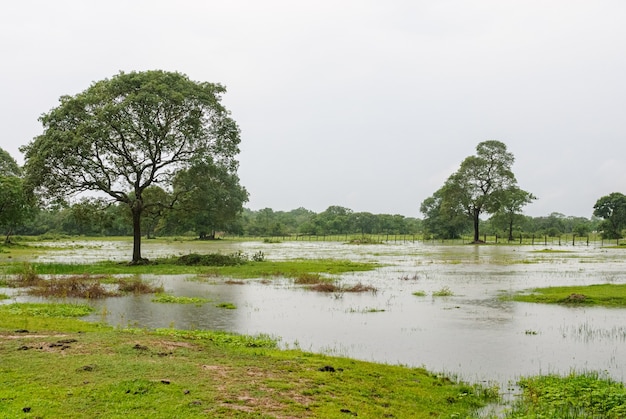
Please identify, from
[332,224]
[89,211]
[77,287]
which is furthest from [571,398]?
[332,224]

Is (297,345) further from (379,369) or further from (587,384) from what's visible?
(587,384)

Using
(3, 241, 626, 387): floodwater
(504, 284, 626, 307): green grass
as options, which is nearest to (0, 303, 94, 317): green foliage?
(3, 241, 626, 387): floodwater

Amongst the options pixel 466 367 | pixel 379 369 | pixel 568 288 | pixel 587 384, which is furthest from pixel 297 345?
pixel 568 288

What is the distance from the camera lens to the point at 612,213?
8925cm

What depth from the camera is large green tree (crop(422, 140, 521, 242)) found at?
78812mm

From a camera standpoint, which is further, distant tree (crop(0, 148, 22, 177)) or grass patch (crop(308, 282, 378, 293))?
distant tree (crop(0, 148, 22, 177))

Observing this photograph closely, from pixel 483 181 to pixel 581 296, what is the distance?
206 feet

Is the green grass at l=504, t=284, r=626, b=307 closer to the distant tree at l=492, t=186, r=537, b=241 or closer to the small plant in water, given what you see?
the small plant in water

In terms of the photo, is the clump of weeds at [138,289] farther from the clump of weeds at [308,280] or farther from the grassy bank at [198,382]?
the grassy bank at [198,382]

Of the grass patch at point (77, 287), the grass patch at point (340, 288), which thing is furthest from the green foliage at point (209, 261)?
the grass patch at point (340, 288)

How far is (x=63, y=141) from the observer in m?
32.3

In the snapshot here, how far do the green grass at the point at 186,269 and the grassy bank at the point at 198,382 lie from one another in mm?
18384

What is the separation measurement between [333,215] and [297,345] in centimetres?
14361

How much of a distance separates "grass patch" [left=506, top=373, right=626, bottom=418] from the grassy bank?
2.68 ft
